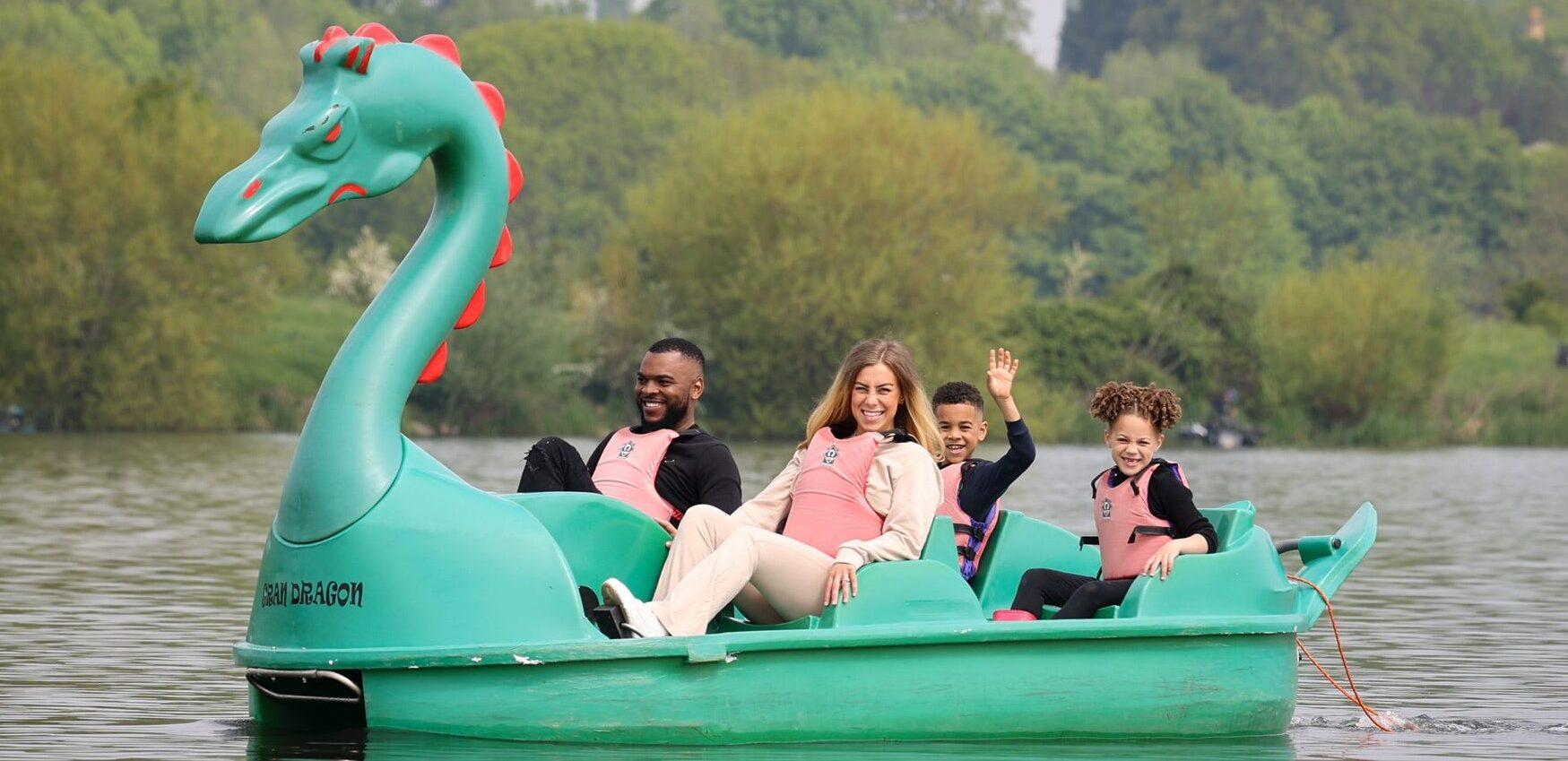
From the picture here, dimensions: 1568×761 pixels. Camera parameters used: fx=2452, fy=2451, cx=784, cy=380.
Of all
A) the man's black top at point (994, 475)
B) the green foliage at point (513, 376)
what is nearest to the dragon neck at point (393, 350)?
the man's black top at point (994, 475)

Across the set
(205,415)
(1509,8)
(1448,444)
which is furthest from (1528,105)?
(205,415)

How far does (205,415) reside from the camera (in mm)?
43219

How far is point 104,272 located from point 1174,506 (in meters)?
36.9

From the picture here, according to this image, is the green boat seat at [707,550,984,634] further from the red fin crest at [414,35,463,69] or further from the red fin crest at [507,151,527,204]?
the red fin crest at [414,35,463,69]

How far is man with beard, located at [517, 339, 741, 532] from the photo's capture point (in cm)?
909

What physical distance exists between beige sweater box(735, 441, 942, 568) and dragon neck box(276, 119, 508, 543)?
1541 millimetres

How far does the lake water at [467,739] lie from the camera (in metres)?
8.41

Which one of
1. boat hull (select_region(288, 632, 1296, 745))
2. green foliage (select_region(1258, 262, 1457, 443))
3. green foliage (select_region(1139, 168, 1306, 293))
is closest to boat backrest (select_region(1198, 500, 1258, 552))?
boat hull (select_region(288, 632, 1296, 745))

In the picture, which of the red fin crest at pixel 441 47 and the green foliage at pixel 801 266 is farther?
the green foliage at pixel 801 266

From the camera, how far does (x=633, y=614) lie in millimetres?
7949

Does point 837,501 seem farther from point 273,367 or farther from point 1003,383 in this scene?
point 273,367

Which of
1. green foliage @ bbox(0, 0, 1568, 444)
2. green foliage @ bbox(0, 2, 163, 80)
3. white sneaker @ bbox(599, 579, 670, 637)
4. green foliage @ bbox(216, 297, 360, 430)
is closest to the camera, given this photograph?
white sneaker @ bbox(599, 579, 670, 637)

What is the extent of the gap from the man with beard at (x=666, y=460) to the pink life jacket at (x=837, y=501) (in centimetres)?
50

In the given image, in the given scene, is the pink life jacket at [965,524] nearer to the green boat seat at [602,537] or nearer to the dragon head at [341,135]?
the green boat seat at [602,537]
